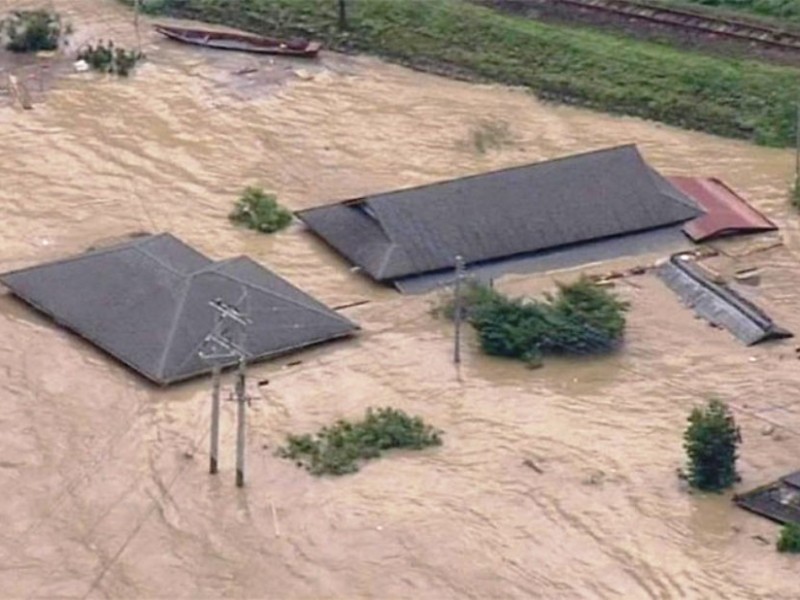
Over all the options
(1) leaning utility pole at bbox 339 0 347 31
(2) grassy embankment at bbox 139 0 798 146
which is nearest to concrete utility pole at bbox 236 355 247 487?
(2) grassy embankment at bbox 139 0 798 146

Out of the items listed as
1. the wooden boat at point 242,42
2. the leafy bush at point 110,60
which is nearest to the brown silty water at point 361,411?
the leafy bush at point 110,60

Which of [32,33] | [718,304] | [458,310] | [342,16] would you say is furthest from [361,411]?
[342,16]

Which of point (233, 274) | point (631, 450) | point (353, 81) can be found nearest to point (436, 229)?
point (233, 274)

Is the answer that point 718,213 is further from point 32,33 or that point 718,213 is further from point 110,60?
point 32,33

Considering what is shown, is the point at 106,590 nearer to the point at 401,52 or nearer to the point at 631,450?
the point at 631,450

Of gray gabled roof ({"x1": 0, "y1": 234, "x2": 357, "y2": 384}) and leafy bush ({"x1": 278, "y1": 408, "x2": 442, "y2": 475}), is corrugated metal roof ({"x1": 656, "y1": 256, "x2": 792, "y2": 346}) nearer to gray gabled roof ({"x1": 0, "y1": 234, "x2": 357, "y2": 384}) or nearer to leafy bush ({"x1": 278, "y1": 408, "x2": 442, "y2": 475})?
gray gabled roof ({"x1": 0, "y1": 234, "x2": 357, "y2": 384})

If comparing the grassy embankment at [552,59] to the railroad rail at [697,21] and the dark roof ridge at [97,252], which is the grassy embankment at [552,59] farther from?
the dark roof ridge at [97,252]
